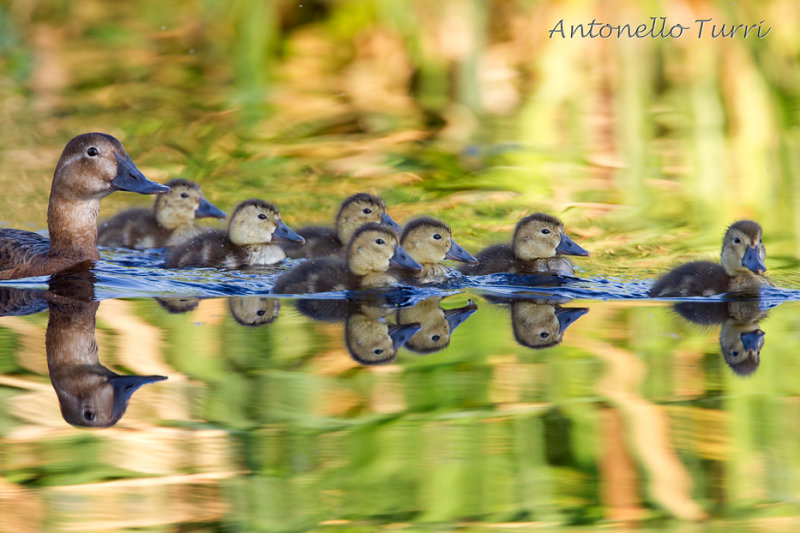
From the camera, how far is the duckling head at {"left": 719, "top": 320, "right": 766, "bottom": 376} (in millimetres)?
3902

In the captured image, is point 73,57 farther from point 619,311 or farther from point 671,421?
point 671,421

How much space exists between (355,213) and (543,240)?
43.7 inches

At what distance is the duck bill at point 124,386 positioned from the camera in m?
3.38

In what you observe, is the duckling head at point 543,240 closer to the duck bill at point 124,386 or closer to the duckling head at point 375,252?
the duckling head at point 375,252

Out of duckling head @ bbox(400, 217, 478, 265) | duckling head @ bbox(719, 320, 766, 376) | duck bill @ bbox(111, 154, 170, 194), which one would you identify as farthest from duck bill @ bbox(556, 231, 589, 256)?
duck bill @ bbox(111, 154, 170, 194)

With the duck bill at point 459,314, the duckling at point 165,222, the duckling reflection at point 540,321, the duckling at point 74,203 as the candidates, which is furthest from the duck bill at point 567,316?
the duckling at point 165,222

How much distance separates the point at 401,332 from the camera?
4379 millimetres

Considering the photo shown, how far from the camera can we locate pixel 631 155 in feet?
27.1

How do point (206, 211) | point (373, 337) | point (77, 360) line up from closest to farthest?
→ 1. point (77, 360)
2. point (373, 337)
3. point (206, 211)

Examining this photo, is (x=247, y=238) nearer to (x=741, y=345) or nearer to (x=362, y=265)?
(x=362, y=265)

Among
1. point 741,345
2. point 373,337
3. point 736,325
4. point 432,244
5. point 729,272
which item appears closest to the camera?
point 741,345

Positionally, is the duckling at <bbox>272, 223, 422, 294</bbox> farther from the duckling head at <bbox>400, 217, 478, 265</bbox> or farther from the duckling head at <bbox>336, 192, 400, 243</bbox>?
the duckling head at <bbox>336, 192, 400, 243</bbox>

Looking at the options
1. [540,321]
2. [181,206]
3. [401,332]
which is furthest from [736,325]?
[181,206]

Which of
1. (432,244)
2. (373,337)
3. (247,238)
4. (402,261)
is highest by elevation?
(247,238)
